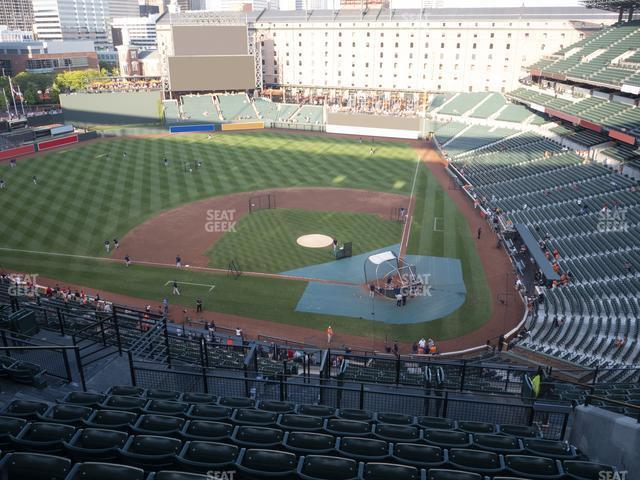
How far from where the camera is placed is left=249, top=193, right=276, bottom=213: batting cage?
1705 inches

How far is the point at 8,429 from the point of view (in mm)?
7613

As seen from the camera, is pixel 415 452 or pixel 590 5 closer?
pixel 415 452

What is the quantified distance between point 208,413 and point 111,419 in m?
1.63

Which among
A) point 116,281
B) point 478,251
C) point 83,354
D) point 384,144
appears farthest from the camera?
point 384,144

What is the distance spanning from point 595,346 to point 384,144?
167 feet

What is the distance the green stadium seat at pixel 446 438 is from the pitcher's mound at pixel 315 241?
27.4m

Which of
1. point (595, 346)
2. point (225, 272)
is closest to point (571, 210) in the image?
point (595, 346)

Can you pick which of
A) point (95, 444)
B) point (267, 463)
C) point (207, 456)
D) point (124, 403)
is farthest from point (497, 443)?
point (124, 403)

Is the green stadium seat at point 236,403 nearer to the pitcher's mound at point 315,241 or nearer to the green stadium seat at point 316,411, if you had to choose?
the green stadium seat at point 316,411

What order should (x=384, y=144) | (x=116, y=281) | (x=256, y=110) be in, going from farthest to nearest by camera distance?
(x=256, y=110) < (x=384, y=144) < (x=116, y=281)

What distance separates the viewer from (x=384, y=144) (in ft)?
226

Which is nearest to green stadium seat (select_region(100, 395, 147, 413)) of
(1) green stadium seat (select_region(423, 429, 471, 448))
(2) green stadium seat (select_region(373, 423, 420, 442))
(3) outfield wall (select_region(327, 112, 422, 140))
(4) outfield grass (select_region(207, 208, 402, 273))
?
(2) green stadium seat (select_region(373, 423, 420, 442))

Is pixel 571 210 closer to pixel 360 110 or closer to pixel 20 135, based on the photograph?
pixel 360 110

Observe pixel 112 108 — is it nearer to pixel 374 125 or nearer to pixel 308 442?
pixel 374 125
